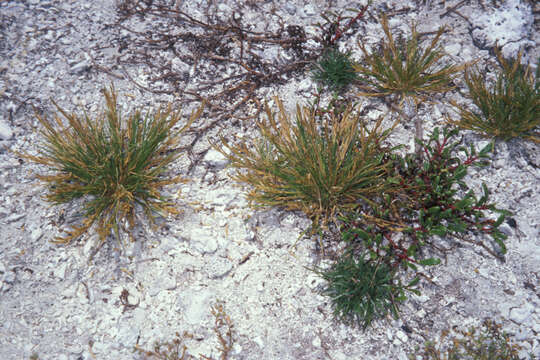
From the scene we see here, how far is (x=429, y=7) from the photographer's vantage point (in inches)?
136

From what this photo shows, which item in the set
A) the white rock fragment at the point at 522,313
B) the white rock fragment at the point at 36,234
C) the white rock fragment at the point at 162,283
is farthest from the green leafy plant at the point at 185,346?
the white rock fragment at the point at 522,313

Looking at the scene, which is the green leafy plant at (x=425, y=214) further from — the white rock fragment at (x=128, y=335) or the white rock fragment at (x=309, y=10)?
the white rock fragment at (x=309, y=10)

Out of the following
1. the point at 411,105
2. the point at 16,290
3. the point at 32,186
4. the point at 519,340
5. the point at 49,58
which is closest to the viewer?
the point at 519,340

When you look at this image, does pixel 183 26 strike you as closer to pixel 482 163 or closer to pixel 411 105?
pixel 411 105

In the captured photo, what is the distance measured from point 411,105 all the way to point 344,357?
1972 millimetres

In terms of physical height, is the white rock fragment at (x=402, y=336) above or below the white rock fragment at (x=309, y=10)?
below

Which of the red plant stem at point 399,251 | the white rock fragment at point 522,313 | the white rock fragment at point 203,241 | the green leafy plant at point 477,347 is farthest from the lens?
the white rock fragment at point 203,241

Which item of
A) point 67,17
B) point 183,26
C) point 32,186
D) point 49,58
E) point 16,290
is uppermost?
point 183,26

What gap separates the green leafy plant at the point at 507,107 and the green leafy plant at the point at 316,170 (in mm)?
→ 774

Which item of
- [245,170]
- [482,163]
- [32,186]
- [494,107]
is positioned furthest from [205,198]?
[494,107]

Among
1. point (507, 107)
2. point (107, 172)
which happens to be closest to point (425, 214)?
point (507, 107)

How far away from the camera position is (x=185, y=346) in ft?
7.17

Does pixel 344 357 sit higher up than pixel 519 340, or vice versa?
pixel 519 340

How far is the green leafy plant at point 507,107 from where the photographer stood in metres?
2.59
